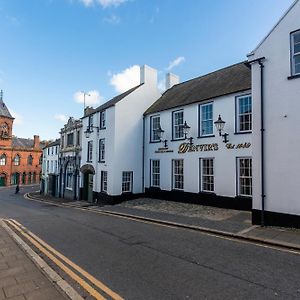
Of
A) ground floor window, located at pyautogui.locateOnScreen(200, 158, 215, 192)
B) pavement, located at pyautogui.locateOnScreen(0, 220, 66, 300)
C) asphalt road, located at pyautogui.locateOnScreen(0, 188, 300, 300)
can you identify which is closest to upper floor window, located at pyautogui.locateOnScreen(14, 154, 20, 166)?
ground floor window, located at pyautogui.locateOnScreen(200, 158, 215, 192)

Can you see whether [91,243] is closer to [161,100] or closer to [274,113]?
[274,113]

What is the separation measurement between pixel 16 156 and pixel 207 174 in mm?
64136

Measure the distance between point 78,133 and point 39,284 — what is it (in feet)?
89.2

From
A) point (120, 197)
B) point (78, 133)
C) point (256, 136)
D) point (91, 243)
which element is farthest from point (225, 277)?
point (78, 133)

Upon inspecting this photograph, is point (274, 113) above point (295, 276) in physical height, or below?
above

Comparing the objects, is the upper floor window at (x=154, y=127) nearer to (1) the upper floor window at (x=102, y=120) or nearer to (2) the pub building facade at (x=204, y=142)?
(2) the pub building facade at (x=204, y=142)

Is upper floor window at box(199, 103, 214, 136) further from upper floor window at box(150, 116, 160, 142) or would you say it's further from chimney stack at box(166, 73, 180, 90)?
chimney stack at box(166, 73, 180, 90)

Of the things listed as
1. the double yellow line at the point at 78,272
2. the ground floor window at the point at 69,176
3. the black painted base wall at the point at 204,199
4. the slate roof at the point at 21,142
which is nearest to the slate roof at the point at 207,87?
the black painted base wall at the point at 204,199

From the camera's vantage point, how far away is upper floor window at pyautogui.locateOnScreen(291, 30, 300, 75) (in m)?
10.7

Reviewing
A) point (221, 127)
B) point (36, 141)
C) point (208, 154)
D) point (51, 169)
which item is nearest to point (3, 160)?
point (36, 141)

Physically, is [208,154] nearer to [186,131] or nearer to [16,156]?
[186,131]

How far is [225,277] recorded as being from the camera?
574 centimetres

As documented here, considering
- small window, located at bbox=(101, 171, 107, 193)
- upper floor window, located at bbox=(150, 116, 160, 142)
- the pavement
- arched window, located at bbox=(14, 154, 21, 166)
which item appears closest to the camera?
the pavement

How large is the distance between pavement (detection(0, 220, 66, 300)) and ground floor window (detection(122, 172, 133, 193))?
49.2 ft
